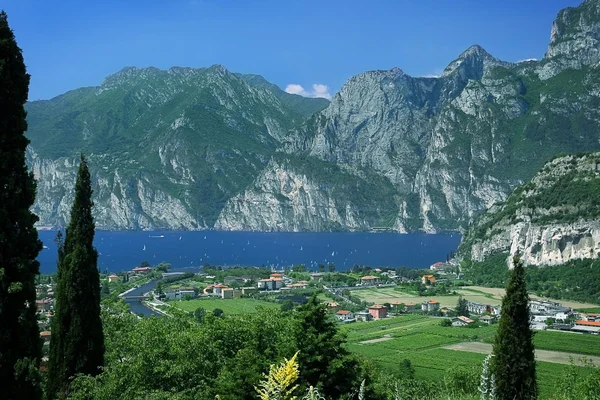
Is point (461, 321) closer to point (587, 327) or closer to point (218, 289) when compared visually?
point (587, 327)

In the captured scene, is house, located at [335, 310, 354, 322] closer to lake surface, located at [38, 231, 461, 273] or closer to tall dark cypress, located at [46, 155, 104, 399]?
lake surface, located at [38, 231, 461, 273]

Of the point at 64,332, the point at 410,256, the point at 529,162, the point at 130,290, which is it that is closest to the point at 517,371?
the point at 64,332

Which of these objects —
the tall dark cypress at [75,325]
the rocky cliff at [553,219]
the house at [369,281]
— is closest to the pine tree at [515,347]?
the tall dark cypress at [75,325]

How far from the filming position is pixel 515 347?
50.5ft

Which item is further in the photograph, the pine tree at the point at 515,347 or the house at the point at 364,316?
the house at the point at 364,316

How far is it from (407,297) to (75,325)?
68.7 meters

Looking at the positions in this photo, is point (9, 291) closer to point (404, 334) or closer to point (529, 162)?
point (404, 334)

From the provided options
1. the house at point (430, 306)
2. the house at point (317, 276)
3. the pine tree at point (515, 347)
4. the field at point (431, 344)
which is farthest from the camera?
the house at point (317, 276)

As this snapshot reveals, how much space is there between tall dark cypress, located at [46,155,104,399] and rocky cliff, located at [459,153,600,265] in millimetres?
79688

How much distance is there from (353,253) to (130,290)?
70706 mm

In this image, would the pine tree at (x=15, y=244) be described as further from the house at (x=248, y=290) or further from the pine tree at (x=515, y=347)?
the house at (x=248, y=290)

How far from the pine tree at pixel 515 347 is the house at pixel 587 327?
Result: 40.3 metres

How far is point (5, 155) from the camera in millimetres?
9281

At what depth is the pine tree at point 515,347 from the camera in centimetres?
1514
